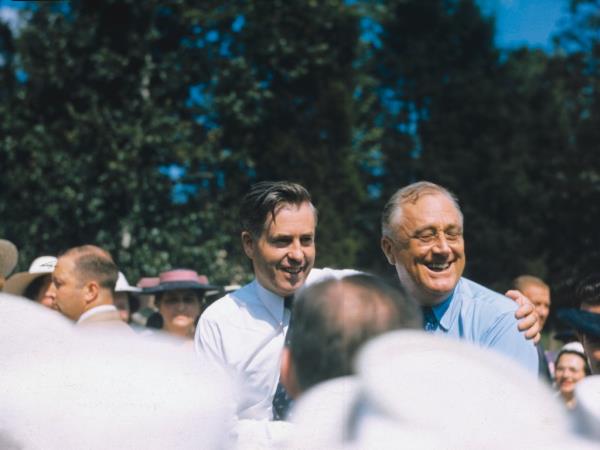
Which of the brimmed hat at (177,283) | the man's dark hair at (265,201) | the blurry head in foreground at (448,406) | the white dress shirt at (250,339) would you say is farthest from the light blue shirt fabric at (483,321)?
the brimmed hat at (177,283)

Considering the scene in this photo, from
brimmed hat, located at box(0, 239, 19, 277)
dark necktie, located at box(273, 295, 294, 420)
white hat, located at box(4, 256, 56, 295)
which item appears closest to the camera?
dark necktie, located at box(273, 295, 294, 420)

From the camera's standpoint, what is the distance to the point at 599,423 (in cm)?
109

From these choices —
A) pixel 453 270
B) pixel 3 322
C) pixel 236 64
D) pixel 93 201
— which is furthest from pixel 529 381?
pixel 236 64

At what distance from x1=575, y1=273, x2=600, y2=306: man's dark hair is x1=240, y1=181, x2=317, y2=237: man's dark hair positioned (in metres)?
1.96

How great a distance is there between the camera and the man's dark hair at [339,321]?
51.6 inches

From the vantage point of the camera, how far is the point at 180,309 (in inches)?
223

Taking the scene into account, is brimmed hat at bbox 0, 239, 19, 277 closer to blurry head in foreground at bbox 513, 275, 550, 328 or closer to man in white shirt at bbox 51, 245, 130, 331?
man in white shirt at bbox 51, 245, 130, 331

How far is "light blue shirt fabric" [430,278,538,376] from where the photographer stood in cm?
260

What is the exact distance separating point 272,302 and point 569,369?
116 inches

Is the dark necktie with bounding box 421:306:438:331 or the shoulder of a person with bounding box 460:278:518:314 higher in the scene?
the shoulder of a person with bounding box 460:278:518:314

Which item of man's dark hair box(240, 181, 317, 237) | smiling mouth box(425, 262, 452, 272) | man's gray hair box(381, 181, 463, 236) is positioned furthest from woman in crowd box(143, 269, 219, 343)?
smiling mouth box(425, 262, 452, 272)

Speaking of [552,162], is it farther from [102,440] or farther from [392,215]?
[102,440]

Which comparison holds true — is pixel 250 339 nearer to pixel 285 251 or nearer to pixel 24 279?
pixel 285 251

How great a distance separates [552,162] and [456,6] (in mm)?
9186
